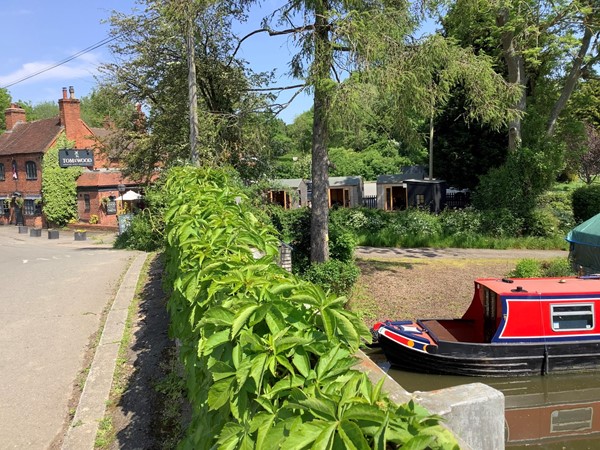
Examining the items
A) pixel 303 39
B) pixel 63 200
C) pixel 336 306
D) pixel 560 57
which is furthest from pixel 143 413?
pixel 63 200

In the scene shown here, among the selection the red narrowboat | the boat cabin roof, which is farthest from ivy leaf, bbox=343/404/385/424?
the boat cabin roof

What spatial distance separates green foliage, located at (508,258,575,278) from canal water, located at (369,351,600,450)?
5374 mm

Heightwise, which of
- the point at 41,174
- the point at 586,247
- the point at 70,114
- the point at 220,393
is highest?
the point at 70,114

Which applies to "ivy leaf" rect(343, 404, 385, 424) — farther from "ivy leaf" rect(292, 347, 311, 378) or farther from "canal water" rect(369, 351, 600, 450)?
"canal water" rect(369, 351, 600, 450)

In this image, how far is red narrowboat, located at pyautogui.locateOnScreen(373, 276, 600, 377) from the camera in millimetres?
10742

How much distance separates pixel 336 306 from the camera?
2.27 meters

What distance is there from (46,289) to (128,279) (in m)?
1.89

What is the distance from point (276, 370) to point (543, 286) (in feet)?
35.1

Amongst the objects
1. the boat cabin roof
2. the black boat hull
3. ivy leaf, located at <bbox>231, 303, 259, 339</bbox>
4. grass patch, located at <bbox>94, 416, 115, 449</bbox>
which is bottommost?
the black boat hull

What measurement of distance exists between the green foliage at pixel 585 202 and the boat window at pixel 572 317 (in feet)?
49.7

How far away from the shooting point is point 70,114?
126ft

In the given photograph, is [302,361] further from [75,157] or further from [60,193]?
[60,193]

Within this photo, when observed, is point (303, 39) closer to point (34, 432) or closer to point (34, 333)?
point (34, 333)

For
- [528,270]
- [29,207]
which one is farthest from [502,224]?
[29,207]
